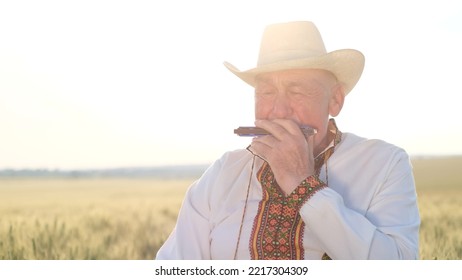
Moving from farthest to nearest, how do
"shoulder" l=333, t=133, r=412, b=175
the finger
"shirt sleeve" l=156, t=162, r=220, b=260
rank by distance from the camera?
"shirt sleeve" l=156, t=162, r=220, b=260 < "shoulder" l=333, t=133, r=412, b=175 < the finger

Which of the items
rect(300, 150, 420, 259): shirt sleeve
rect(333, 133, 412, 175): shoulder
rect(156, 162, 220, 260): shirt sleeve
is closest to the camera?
rect(300, 150, 420, 259): shirt sleeve

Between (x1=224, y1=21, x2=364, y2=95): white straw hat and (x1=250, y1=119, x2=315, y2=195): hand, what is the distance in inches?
13.2

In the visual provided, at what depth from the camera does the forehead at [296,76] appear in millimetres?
3154

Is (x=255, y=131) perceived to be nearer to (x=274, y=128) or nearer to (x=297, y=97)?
(x=274, y=128)

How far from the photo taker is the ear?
3.26 m

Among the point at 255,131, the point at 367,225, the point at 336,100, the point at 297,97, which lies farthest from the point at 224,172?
the point at 367,225

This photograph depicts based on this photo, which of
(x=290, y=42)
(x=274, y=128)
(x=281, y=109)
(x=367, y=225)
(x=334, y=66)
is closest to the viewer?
(x=367, y=225)

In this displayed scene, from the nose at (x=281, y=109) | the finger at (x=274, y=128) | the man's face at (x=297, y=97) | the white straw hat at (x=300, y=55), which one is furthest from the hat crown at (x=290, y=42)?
the finger at (x=274, y=128)

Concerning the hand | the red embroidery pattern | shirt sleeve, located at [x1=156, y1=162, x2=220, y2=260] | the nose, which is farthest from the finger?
shirt sleeve, located at [x1=156, y1=162, x2=220, y2=260]

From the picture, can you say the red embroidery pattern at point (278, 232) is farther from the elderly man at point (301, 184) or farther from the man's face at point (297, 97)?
the man's face at point (297, 97)

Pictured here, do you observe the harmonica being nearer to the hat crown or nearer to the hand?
the hand

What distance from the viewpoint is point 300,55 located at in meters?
3.25

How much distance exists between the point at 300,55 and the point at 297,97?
242 millimetres
